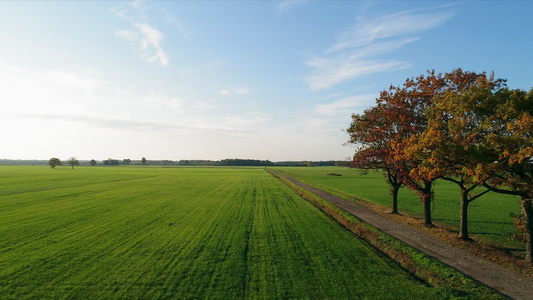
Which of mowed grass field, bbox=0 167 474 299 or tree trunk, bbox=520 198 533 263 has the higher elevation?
tree trunk, bbox=520 198 533 263

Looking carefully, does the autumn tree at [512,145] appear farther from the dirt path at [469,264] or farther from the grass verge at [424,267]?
the grass verge at [424,267]

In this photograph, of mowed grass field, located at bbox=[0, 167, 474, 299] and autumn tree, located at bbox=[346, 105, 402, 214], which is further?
autumn tree, located at bbox=[346, 105, 402, 214]

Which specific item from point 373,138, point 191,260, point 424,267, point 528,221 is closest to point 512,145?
point 528,221

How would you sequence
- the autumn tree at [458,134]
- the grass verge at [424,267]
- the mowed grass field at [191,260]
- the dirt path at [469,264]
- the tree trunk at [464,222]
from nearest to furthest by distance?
the mowed grass field at [191,260], the grass verge at [424,267], the dirt path at [469,264], the autumn tree at [458,134], the tree trunk at [464,222]

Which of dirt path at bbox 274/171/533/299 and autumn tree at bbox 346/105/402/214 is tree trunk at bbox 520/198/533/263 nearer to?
dirt path at bbox 274/171/533/299

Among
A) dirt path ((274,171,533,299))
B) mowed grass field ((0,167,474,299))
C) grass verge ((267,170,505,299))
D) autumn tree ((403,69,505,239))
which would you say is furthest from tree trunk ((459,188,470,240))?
mowed grass field ((0,167,474,299))

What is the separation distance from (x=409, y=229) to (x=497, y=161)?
31.9ft

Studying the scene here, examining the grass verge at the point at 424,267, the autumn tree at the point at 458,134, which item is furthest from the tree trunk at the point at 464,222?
the grass verge at the point at 424,267

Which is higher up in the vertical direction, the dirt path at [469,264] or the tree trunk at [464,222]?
the tree trunk at [464,222]

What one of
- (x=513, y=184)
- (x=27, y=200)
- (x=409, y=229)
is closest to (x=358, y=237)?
(x=409, y=229)

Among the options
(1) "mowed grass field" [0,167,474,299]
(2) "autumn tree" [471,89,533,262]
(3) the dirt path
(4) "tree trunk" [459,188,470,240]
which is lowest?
(3) the dirt path

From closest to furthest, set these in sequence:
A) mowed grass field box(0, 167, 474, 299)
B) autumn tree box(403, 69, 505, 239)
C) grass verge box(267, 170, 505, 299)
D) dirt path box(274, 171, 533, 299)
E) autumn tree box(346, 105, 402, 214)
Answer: mowed grass field box(0, 167, 474, 299) < grass verge box(267, 170, 505, 299) < dirt path box(274, 171, 533, 299) < autumn tree box(403, 69, 505, 239) < autumn tree box(346, 105, 402, 214)

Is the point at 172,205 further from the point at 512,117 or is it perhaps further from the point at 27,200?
the point at 512,117

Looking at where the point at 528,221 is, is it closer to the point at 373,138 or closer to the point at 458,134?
the point at 458,134
